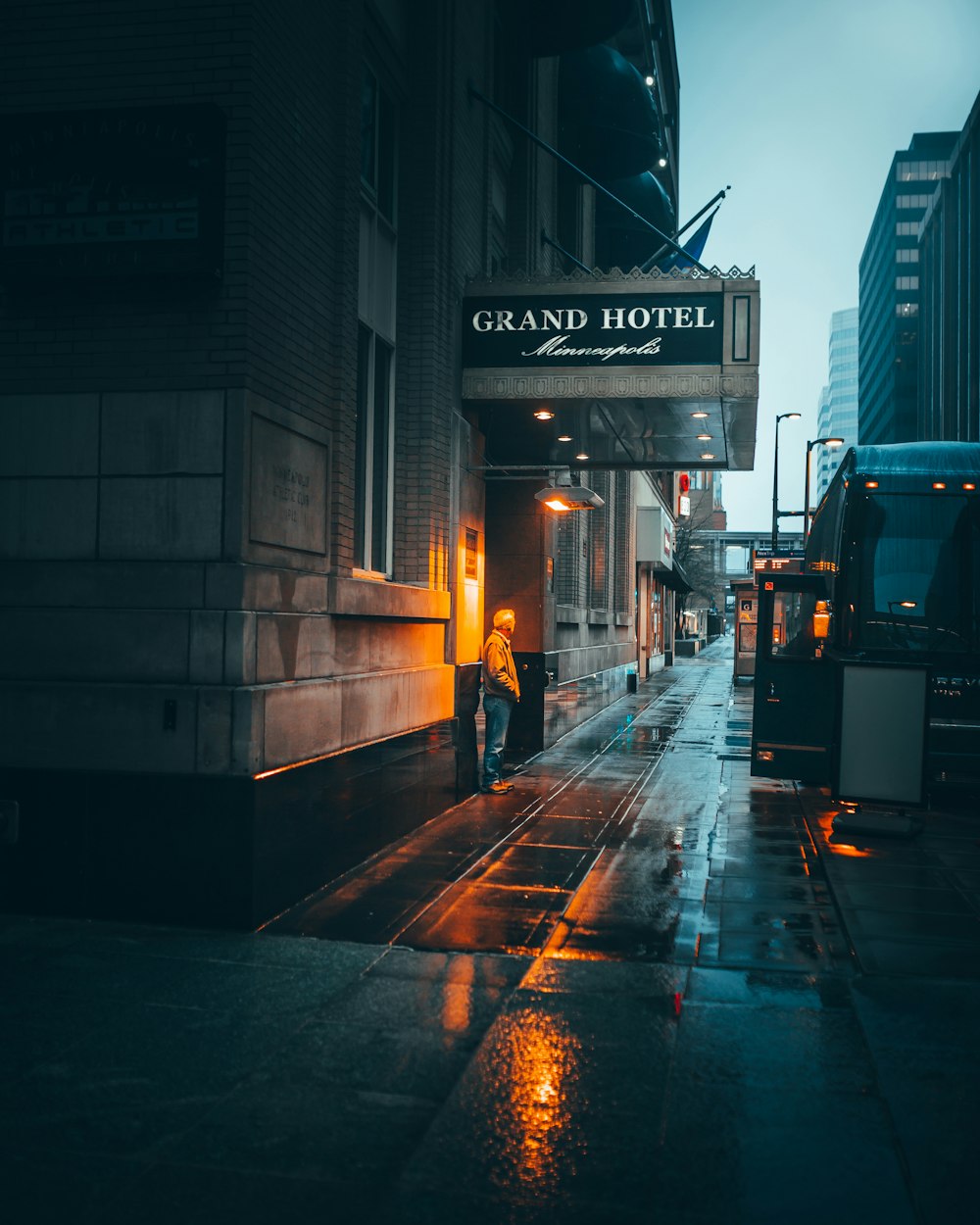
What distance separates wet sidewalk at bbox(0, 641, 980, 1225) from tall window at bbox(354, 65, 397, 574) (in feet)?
10.7

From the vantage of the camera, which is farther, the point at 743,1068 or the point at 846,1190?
the point at 743,1068

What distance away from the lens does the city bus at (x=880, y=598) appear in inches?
478

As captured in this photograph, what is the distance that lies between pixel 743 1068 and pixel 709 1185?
967mm

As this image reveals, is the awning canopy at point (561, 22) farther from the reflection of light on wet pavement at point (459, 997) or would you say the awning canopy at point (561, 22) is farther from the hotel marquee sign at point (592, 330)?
the reflection of light on wet pavement at point (459, 997)

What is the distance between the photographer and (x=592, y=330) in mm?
11570

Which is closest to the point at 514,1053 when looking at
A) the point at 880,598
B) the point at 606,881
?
the point at 606,881

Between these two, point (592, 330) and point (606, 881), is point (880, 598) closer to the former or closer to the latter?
point (592, 330)

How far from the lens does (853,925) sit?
21.6 feet

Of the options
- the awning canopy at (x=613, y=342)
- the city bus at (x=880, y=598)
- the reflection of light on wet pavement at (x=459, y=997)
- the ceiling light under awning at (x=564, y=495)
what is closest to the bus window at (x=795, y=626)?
the city bus at (x=880, y=598)

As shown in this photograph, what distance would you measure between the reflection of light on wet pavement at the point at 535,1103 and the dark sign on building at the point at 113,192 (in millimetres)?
4633

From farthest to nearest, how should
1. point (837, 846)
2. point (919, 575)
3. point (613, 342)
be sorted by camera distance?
point (919, 575), point (613, 342), point (837, 846)

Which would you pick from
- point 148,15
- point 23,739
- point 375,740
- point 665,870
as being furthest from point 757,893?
point 148,15

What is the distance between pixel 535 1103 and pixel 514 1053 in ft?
1.59

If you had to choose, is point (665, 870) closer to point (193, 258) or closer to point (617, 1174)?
point (617, 1174)
